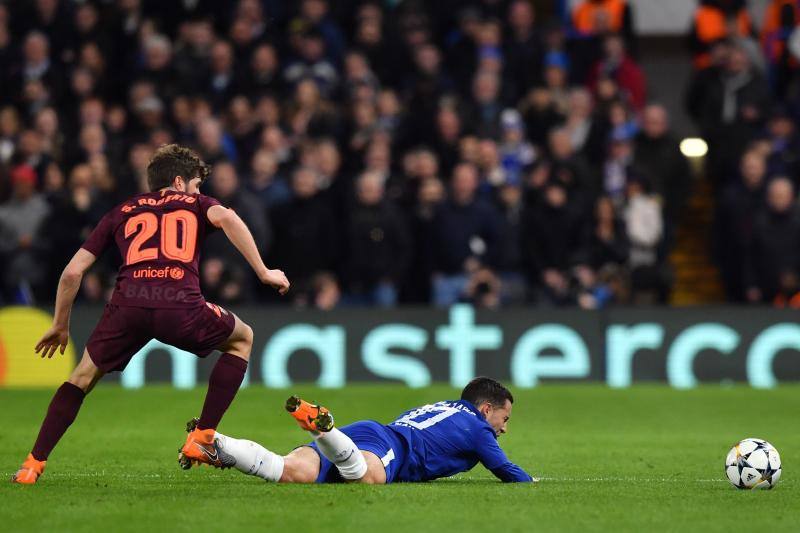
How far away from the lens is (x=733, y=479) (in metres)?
8.88

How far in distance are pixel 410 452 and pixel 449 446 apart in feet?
0.76

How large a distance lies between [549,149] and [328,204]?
2.90 meters

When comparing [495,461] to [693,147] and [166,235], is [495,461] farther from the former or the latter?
[693,147]

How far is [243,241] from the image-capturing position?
A: 27.2 feet

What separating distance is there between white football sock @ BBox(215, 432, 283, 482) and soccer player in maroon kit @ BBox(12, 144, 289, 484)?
66mm

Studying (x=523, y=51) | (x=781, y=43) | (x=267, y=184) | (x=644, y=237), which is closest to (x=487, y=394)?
(x=267, y=184)

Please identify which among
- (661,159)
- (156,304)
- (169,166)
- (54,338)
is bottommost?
(54,338)

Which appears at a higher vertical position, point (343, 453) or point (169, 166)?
point (169, 166)

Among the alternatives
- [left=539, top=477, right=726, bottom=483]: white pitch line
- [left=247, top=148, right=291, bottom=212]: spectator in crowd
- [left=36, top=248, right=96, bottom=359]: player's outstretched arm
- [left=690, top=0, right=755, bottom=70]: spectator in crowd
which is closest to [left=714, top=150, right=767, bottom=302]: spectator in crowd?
[left=690, top=0, right=755, bottom=70]: spectator in crowd

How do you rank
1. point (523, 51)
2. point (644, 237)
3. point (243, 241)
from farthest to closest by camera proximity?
point (523, 51)
point (644, 237)
point (243, 241)

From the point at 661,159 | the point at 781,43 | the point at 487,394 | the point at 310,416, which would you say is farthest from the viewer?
the point at 781,43

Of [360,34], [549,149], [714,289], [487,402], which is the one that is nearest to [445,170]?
[549,149]

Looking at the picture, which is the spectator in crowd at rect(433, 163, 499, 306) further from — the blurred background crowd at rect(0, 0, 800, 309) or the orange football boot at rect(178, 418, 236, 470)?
the orange football boot at rect(178, 418, 236, 470)

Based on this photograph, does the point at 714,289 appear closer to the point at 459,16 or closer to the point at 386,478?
the point at 459,16
